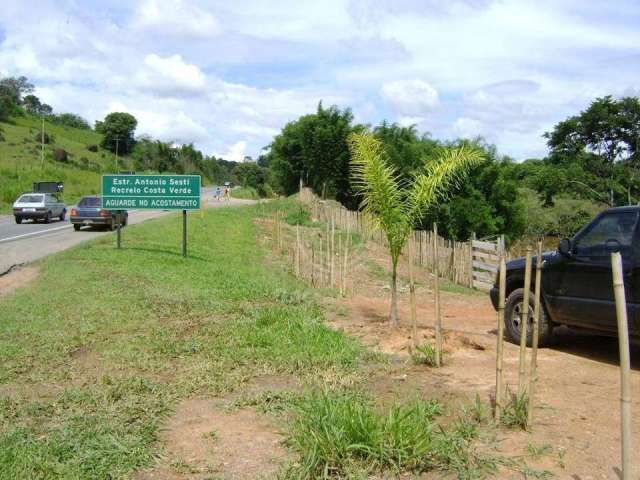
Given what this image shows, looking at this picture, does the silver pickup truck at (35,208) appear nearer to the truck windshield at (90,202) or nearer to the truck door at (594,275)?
the truck windshield at (90,202)

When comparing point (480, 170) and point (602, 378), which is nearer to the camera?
point (602, 378)

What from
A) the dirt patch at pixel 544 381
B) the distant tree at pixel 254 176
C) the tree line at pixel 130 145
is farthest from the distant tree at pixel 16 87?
the dirt patch at pixel 544 381

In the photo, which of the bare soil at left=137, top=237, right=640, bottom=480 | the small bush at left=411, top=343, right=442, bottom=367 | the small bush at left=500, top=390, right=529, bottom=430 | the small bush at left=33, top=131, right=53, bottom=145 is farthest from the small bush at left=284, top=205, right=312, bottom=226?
the small bush at left=33, top=131, right=53, bottom=145

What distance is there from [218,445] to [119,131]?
9654 centimetres

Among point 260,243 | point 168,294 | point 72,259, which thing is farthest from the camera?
point 260,243

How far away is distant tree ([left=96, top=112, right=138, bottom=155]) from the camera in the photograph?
9436 cm

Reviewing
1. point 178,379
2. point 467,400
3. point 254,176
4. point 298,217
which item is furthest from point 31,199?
point 254,176

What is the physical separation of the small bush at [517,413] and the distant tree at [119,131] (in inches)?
3674

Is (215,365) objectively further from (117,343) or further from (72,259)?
(72,259)

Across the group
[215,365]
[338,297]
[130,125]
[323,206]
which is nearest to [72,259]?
[338,297]

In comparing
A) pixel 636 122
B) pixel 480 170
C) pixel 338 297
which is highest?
pixel 636 122

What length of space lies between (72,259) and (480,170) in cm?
1895

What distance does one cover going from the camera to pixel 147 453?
4719 mm

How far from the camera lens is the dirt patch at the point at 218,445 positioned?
450 centimetres
